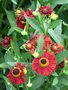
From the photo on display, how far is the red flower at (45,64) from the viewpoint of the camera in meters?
1.29

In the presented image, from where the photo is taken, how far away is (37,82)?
1.42 metres

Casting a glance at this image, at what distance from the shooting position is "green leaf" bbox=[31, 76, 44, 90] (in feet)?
4.61

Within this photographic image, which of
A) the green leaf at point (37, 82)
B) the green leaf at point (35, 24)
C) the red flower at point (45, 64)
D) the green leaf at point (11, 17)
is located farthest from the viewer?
the green leaf at point (11, 17)

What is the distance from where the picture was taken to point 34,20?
1520mm

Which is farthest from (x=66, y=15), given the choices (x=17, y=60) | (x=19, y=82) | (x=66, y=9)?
(x=19, y=82)

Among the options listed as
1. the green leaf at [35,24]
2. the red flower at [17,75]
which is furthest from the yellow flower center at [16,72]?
the green leaf at [35,24]

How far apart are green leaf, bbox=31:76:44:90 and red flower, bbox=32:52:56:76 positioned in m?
0.12

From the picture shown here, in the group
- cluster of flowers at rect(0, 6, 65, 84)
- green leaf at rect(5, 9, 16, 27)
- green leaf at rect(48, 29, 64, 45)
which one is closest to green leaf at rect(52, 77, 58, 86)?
cluster of flowers at rect(0, 6, 65, 84)

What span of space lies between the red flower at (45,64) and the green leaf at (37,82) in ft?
0.39

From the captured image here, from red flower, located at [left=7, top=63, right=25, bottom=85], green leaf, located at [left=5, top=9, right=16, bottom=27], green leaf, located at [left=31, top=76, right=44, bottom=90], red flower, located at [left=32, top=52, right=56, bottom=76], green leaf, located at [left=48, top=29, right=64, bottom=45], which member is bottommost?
green leaf, located at [left=31, top=76, right=44, bottom=90]

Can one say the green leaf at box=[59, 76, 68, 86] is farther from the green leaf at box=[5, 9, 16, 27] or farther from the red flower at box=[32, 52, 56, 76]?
the green leaf at box=[5, 9, 16, 27]

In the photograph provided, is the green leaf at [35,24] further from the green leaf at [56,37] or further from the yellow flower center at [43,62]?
the yellow flower center at [43,62]

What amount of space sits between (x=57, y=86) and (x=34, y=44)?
20cm

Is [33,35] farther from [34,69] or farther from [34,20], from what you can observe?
[34,69]
